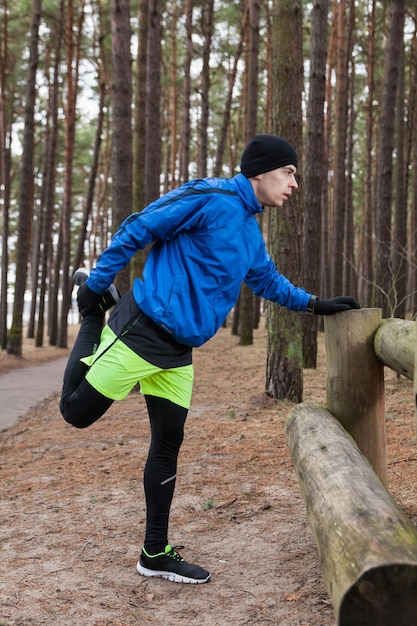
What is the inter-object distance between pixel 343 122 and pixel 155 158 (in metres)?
7.41

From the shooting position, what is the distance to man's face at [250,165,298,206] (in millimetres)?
3236

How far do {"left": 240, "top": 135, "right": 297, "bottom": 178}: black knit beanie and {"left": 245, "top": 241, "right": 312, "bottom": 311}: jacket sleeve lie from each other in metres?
0.52

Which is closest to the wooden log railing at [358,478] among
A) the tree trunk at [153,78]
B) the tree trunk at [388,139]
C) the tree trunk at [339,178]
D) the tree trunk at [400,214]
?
the tree trunk at [388,139]

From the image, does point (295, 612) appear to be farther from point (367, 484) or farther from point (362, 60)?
point (362, 60)

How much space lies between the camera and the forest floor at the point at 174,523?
304 cm

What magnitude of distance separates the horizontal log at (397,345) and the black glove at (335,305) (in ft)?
0.63

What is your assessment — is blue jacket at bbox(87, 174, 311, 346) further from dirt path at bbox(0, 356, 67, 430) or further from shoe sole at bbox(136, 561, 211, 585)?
dirt path at bbox(0, 356, 67, 430)

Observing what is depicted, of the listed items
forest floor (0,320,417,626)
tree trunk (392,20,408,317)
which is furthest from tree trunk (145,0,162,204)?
forest floor (0,320,417,626)

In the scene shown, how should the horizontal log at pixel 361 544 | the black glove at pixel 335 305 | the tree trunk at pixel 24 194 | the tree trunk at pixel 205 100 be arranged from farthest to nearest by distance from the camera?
the tree trunk at pixel 205 100, the tree trunk at pixel 24 194, the black glove at pixel 335 305, the horizontal log at pixel 361 544

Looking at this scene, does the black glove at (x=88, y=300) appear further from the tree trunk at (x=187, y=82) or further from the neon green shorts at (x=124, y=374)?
the tree trunk at (x=187, y=82)

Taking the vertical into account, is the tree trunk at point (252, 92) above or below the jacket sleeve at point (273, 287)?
above

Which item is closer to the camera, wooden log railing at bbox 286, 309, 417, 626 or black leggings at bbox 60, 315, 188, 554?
wooden log railing at bbox 286, 309, 417, 626

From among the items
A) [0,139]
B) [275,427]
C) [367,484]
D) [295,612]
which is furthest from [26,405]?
[0,139]

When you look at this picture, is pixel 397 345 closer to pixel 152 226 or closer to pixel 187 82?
pixel 152 226
